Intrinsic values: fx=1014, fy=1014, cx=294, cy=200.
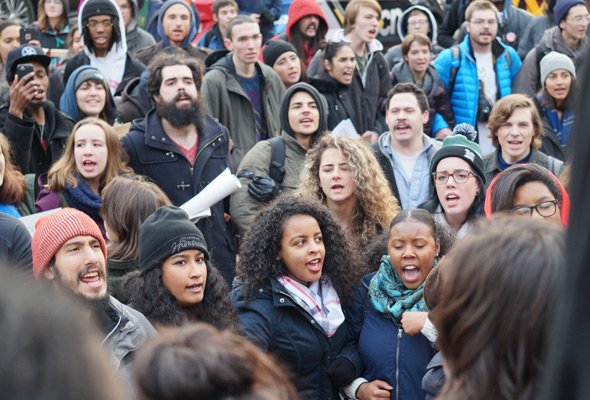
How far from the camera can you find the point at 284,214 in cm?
518

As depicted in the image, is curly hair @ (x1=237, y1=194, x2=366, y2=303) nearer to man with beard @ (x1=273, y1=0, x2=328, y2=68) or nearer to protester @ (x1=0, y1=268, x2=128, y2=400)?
protester @ (x1=0, y1=268, x2=128, y2=400)

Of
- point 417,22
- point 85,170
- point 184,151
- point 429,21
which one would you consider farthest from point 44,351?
point 429,21

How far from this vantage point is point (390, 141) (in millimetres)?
7137

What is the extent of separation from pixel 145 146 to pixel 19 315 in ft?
19.6

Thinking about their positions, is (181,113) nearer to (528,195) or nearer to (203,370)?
(528,195)

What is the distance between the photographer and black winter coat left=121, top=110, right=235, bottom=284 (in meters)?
6.94

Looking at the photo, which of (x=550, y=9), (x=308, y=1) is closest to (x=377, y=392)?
(x=308, y=1)

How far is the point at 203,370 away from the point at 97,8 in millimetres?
7145

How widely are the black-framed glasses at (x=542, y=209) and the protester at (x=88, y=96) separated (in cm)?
410

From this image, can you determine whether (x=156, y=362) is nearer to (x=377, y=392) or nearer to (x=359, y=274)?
(x=377, y=392)

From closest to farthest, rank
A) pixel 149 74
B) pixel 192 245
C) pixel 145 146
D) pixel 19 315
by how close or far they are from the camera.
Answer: pixel 19 315 < pixel 192 245 < pixel 145 146 < pixel 149 74

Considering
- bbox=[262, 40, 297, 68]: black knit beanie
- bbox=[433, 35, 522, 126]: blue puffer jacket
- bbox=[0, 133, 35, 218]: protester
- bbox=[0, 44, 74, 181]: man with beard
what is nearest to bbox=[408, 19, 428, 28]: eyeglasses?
bbox=[433, 35, 522, 126]: blue puffer jacket

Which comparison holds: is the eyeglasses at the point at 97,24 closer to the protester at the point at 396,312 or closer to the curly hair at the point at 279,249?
the curly hair at the point at 279,249

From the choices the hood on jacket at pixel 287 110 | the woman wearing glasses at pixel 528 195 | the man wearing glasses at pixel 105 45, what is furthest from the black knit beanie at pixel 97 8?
the woman wearing glasses at pixel 528 195
